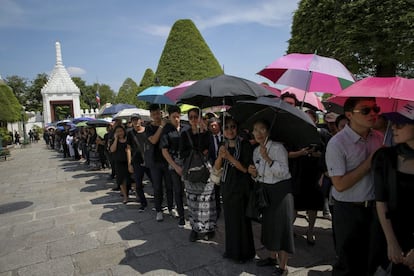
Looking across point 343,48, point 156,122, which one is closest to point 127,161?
point 156,122

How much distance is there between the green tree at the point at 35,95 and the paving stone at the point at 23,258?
7081 cm

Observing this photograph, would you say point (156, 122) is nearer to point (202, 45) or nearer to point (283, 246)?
point (283, 246)

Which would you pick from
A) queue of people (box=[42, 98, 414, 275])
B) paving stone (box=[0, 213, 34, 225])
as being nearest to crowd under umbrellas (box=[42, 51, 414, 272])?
queue of people (box=[42, 98, 414, 275])

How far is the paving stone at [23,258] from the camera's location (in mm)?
3769

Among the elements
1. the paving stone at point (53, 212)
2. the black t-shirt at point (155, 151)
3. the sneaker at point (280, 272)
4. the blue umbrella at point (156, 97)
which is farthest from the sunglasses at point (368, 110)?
the paving stone at point (53, 212)

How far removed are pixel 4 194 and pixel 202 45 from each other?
21.3m

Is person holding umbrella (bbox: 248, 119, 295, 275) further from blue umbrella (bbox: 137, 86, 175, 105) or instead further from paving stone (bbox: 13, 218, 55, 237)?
paving stone (bbox: 13, 218, 55, 237)

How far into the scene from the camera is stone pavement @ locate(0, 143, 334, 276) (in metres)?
3.45

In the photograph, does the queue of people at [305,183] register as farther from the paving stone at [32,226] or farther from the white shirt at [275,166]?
the paving stone at [32,226]

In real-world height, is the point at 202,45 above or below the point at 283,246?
above

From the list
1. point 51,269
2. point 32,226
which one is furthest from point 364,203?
point 32,226

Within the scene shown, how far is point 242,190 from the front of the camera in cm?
333

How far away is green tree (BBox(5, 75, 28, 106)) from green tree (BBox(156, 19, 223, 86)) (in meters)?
53.4

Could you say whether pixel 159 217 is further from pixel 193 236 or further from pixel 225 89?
pixel 225 89
